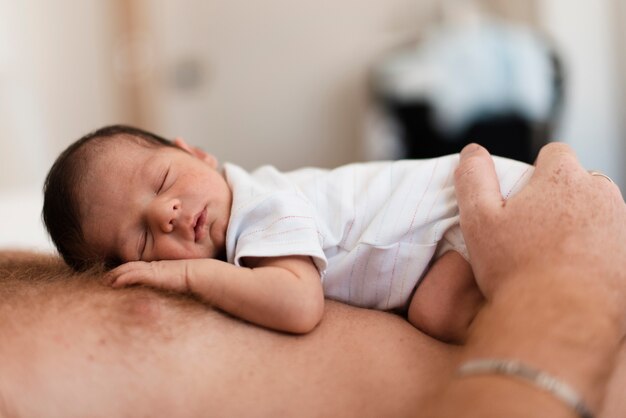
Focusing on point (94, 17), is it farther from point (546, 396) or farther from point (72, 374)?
point (546, 396)

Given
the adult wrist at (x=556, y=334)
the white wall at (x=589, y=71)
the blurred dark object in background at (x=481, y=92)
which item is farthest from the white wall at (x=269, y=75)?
the adult wrist at (x=556, y=334)

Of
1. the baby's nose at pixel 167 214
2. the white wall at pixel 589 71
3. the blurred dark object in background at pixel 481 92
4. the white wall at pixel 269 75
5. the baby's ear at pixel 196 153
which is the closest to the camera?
the baby's nose at pixel 167 214

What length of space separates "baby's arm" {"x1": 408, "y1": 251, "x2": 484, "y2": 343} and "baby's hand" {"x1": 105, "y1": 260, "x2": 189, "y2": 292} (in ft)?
1.01

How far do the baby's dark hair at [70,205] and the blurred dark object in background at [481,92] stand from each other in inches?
81.3

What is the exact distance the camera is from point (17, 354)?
71 centimetres

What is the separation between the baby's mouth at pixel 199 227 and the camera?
0.96 m

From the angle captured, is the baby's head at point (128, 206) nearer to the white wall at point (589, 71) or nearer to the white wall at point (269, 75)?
the white wall at point (589, 71)

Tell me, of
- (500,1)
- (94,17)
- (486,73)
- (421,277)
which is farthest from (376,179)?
(94,17)

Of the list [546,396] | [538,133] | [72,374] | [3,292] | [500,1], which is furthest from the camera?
[500,1]

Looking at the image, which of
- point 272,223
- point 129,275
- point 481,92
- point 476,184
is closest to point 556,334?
point 476,184

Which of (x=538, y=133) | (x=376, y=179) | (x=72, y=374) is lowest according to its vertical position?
(x=538, y=133)

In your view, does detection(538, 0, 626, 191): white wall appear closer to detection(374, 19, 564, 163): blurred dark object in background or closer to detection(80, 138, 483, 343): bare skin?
detection(374, 19, 564, 163): blurred dark object in background

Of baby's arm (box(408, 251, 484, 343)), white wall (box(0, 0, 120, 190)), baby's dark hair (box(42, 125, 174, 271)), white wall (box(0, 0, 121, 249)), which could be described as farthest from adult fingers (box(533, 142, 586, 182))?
white wall (box(0, 0, 120, 190))

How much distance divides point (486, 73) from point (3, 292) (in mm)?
2346
